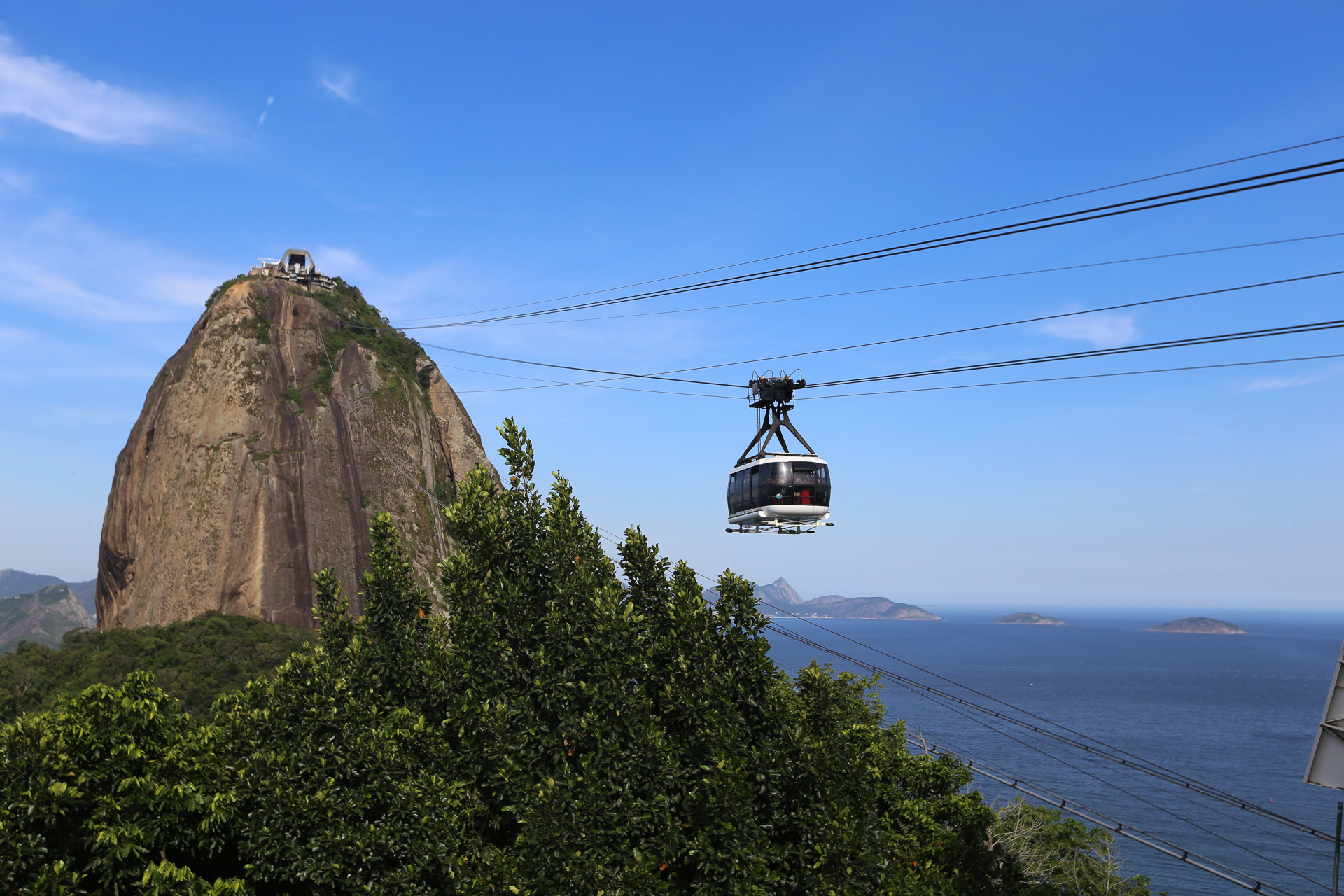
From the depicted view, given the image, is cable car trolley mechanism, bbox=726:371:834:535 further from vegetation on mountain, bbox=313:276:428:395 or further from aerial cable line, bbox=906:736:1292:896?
vegetation on mountain, bbox=313:276:428:395

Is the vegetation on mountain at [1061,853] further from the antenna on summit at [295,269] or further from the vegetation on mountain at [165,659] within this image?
the antenna on summit at [295,269]

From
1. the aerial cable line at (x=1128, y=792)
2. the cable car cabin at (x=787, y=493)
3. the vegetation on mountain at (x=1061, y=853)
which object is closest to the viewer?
the cable car cabin at (x=787, y=493)

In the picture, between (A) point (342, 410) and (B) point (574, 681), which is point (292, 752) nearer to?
(B) point (574, 681)

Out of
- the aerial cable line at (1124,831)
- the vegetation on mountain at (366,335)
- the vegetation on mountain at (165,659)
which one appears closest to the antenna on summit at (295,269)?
the vegetation on mountain at (366,335)

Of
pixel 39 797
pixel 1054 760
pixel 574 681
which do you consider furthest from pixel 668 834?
pixel 1054 760

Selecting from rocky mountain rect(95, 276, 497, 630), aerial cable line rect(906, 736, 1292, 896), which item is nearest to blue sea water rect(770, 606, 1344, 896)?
aerial cable line rect(906, 736, 1292, 896)

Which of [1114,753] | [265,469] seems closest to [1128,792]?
[1114,753]

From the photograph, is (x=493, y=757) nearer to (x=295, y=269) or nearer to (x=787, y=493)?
(x=787, y=493)
